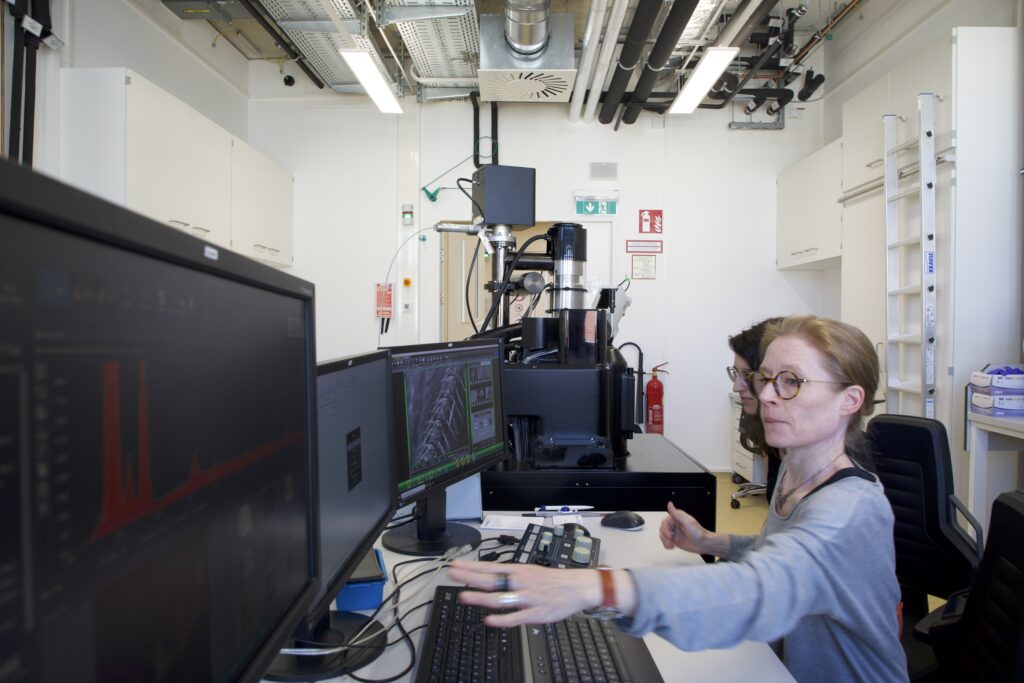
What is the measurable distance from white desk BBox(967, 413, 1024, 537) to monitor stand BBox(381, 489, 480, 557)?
232 cm

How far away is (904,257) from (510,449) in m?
2.48

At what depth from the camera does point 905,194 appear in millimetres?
2793

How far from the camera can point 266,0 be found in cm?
306

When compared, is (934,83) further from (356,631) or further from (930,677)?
(356,631)

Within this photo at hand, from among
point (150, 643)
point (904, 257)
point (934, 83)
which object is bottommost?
point (150, 643)

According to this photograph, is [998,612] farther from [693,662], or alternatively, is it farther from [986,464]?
[986,464]

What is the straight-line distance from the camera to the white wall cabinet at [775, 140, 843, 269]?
363 cm

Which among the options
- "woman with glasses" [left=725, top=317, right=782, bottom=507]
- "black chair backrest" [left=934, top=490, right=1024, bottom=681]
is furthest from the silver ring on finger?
"woman with glasses" [left=725, top=317, right=782, bottom=507]

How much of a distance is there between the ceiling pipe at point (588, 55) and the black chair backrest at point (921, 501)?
2315 mm

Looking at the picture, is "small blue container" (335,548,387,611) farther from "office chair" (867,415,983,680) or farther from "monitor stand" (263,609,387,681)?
"office chair" (867,415,983,680)

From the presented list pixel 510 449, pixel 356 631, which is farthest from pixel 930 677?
pixel 356 631

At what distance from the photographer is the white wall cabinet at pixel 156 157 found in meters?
2.69

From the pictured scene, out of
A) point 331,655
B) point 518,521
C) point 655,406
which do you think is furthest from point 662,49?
point 331,655

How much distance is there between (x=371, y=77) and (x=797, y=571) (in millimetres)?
3366
